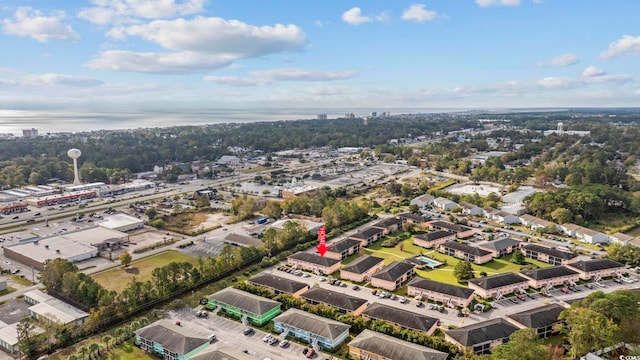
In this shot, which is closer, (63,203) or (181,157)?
(63,203)

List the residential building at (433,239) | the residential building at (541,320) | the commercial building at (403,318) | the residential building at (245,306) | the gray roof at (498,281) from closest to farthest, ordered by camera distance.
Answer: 1. the residential building at (541,320)
2. the commercial building at (403,318)
3. the residential building at (245,306)
4. the gray roof at (498,281)
5. the residential building at (433,239)

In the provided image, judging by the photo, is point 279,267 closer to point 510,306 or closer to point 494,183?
point 510,306

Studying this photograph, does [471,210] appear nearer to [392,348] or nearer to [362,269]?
[362,269]

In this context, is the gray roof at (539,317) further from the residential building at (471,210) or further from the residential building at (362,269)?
the residential building at (471,210)

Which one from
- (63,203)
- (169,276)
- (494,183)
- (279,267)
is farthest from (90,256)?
(494,183)

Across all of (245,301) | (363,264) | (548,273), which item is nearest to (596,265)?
(548,273)

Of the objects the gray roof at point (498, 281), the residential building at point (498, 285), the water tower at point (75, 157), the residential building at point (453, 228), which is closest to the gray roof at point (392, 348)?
the residential building at point (498, 285)

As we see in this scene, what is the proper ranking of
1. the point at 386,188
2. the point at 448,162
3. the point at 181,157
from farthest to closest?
1. the point at 181,157
2. the point at 448,162
3. the point at 386,188
